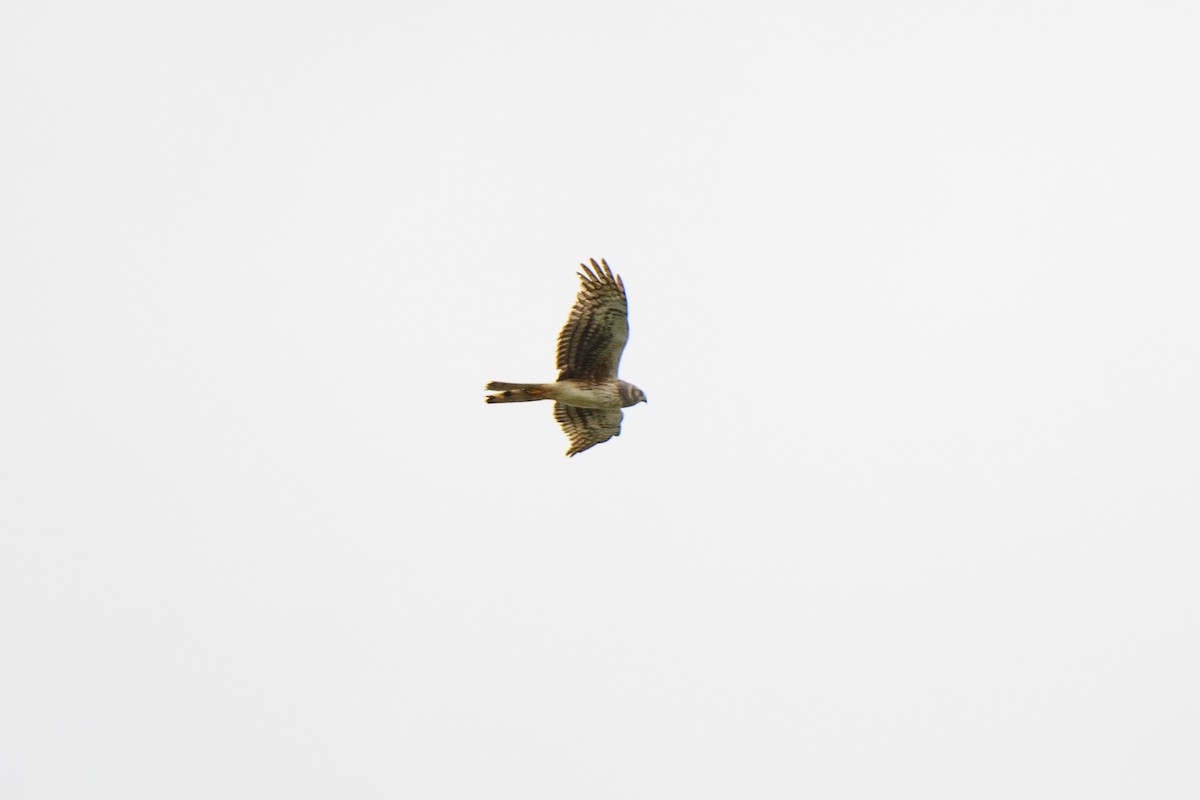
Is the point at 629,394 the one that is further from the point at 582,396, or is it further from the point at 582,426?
the point at 582,426

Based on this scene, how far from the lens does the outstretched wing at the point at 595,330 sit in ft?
64.4

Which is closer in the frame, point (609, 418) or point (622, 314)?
point (622, 314)

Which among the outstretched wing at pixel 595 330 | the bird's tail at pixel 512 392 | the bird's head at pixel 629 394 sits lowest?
the bird's tail at pixel 512 392

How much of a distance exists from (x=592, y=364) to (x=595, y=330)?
657 mm

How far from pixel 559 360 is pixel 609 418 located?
140 cm

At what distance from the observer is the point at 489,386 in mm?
19922

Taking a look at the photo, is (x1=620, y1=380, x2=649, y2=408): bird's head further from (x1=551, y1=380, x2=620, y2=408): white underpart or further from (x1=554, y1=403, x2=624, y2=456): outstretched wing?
(x1=554, y1=403, x2=624, y2=456): outstretched wing

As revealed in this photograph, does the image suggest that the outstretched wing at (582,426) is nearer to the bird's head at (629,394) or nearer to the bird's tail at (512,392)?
the bird's head at (629,394)

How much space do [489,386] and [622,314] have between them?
2.07 meters

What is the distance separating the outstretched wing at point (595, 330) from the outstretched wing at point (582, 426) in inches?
40.4

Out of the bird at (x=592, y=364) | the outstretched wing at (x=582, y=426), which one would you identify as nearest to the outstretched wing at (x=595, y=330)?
the bird at (x=592, y=364)

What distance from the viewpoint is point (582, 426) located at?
858 inches

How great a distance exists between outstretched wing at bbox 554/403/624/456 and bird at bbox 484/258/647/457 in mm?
15

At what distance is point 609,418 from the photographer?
70.3 feet
